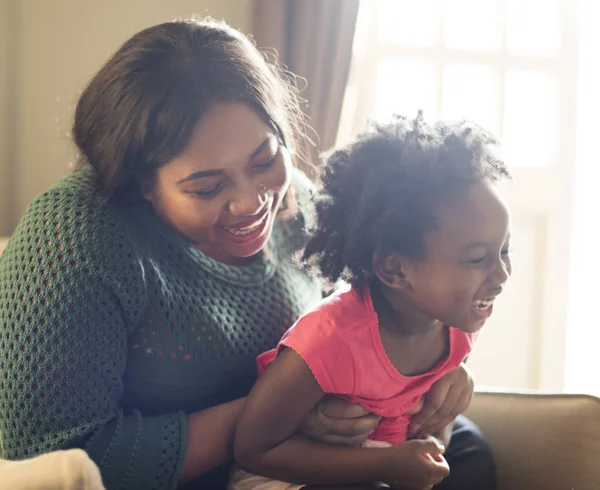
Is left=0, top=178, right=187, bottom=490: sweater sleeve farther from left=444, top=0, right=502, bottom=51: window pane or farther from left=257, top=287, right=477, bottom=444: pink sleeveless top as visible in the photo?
left=444, top=0, right=502, bottom=51: window pane

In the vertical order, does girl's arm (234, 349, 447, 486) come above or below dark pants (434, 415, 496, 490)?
above

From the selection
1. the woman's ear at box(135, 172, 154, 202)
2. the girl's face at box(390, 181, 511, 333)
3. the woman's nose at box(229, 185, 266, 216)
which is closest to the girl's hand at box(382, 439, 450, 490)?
the girl's face at box(390, 181, 511, 333)

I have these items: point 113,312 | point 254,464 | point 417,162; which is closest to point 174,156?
point 113,312

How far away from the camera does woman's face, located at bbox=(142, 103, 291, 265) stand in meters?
1.09

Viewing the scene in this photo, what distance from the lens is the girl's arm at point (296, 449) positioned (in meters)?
1.05

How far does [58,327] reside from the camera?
3.34 feet

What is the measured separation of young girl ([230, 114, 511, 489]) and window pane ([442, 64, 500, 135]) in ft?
4.98

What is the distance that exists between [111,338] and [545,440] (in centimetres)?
83

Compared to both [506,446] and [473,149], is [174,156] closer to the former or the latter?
[473,149]

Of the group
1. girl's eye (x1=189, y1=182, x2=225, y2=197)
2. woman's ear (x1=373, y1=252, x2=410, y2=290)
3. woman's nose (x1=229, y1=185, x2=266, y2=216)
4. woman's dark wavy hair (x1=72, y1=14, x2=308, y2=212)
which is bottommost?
woman's ear (x1=373, y1=252, x2=410, y2=290)

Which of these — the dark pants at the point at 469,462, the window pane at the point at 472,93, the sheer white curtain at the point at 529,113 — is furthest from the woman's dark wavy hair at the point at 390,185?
the window pane at the point at 472,93

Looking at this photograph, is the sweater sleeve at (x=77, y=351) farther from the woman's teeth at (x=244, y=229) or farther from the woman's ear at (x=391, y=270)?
the woman's ear at (x=391, y=270)

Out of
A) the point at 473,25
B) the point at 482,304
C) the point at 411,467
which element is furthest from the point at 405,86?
the point at 411,467

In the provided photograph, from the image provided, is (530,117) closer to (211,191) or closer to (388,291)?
(388,291)
